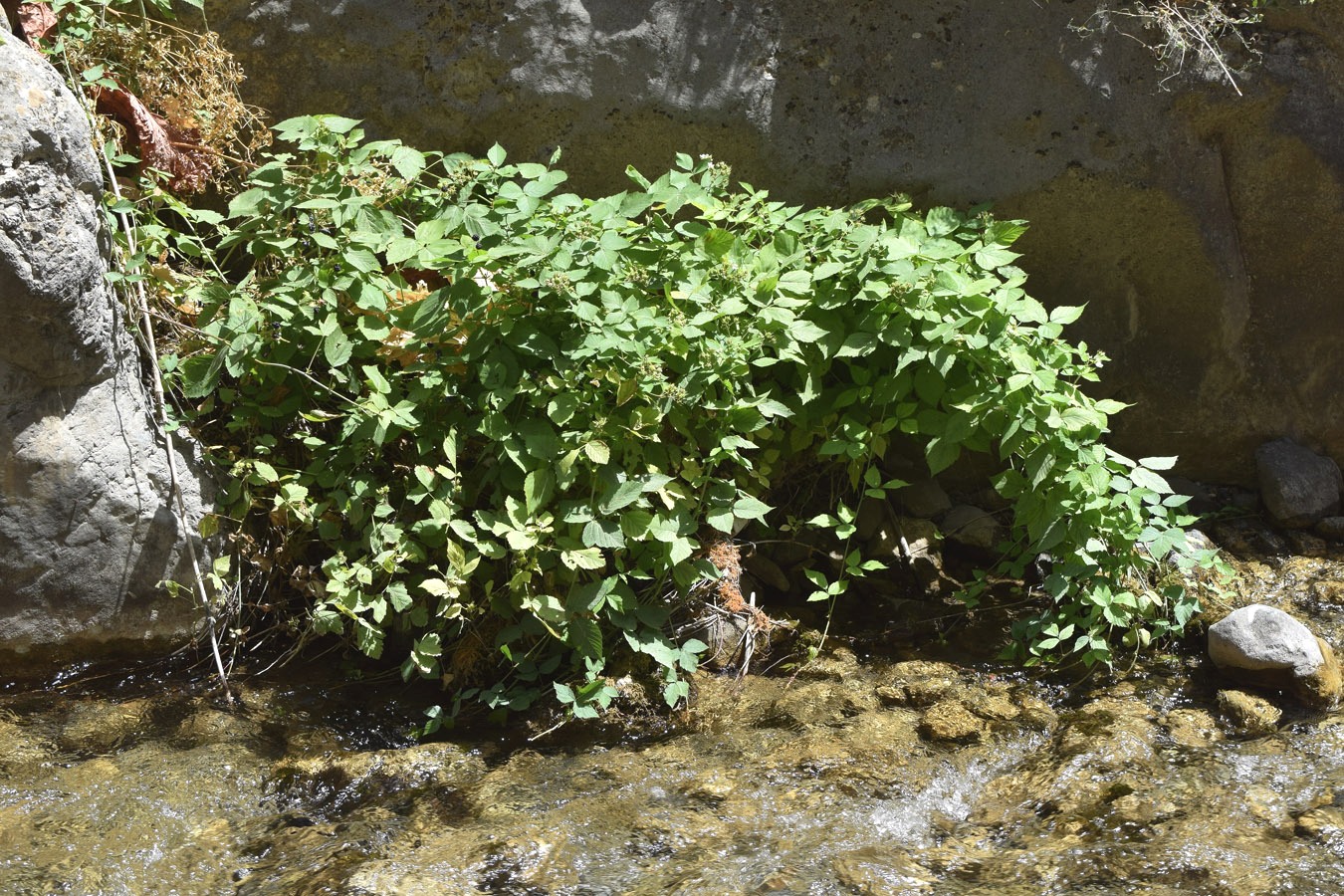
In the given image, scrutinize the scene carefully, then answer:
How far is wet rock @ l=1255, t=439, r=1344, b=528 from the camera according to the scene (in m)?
4.15

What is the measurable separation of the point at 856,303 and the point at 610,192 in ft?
3.66

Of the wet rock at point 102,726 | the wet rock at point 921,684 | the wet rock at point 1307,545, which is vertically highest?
the wet rock at point 1307,545

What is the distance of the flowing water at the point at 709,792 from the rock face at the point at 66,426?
19 cm

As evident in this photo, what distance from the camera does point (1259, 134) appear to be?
13.3 feet

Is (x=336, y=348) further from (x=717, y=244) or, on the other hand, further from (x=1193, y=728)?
(x=1193, y=728)

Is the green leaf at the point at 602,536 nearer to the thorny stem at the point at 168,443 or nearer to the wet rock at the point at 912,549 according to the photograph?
the thorny stem at the point at 168,443

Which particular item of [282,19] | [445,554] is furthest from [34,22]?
[445,554]

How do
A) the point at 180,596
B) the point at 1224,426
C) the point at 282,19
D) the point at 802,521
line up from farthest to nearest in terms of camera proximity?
1. the point at 1224,426
2. the point at 282,19
3. the point at 802,521
4. the point at 180,596

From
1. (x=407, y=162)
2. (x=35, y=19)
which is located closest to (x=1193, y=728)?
(x=407, y=162)

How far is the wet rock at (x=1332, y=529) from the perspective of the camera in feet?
13.5


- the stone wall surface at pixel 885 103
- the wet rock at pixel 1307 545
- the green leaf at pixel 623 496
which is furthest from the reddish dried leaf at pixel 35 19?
the wet rock at pixel 1307 545

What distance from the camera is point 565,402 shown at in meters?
2.98

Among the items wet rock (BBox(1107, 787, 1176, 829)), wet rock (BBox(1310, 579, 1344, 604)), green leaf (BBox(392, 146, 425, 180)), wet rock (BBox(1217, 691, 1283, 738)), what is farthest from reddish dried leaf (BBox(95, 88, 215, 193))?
wet rock (BBox(1310, 579, 1344, 604))

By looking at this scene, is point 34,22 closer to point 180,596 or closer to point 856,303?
point 180,596
